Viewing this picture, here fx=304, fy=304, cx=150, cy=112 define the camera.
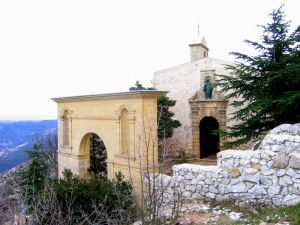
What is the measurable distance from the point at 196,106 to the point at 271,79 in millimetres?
7321

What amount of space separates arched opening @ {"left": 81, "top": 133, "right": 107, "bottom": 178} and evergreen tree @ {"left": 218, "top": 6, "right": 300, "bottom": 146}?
6.43 m

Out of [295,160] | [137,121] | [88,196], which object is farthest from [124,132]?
[295,160]

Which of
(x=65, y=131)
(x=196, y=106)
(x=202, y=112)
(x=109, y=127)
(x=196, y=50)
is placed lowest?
(x=65, y=131)

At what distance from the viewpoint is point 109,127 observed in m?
11.9

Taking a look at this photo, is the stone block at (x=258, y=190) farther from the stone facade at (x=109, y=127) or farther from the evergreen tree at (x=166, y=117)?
the evergreen tree at (x=166, y=117)

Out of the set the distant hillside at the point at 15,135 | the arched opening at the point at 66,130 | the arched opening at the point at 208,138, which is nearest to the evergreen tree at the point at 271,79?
the arched opening at the point at 208,138

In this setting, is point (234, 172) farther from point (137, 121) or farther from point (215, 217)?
point (137, 121)

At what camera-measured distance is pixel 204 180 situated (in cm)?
798

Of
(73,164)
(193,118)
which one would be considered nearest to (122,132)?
(73,164)

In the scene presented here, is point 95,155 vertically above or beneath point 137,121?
beneath

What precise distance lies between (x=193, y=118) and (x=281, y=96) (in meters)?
7.33

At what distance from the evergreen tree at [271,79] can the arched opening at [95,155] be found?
6.43 meters

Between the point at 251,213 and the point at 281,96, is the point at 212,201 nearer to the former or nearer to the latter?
the point at 251,213

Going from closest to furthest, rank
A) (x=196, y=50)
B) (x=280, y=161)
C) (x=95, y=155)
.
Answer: (x=280, y=161), (x=95, y=155), (x=196, y=50)
